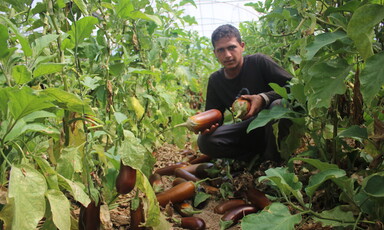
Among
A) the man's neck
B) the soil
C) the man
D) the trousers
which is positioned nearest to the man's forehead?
the man

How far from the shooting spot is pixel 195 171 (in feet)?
7.73

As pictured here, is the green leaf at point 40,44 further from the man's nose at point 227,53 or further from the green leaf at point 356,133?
the man's nose at point 227,53

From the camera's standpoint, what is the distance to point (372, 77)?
0.88 metres

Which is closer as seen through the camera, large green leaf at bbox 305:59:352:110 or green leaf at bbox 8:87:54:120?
green leaf at bbox 8:87:54:120

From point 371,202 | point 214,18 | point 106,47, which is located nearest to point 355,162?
point 371,202

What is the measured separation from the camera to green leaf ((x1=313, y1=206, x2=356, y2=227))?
43.2 inches

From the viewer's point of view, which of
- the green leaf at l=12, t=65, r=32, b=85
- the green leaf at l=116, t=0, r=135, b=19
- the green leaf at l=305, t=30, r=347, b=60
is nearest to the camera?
the green leaf at l=12, t=65, r=32, b=85

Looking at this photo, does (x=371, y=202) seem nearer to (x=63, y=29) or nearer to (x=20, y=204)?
(x=20, y=204)

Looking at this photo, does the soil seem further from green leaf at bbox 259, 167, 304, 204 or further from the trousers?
green leaf at bbox 259, 167, 304, 204

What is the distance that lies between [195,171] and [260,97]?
26.4 inches

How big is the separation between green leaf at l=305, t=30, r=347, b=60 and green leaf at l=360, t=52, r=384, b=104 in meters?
0.15

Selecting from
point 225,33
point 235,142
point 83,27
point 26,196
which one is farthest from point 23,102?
point 225,33

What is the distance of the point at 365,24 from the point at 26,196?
0.93 meters

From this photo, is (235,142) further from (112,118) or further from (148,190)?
(148,190)
